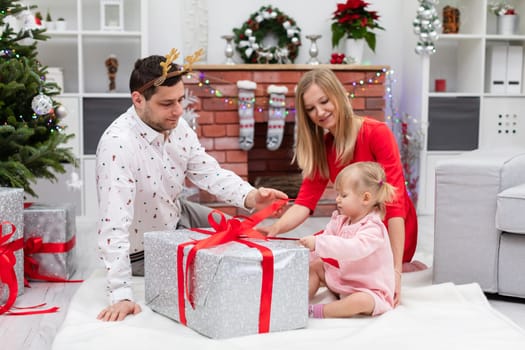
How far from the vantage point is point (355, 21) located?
15.0 feet

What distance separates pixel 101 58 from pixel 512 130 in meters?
2.86

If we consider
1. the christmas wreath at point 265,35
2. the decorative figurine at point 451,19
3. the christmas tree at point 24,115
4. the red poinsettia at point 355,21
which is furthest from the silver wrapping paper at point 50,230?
the decorative figurine at point 451,19

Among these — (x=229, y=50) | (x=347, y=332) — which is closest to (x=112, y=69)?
(x=229, y=50)

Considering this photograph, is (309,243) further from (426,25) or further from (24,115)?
(426,25)

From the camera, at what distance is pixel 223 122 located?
4477mm

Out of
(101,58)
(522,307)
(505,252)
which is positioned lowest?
(522,307)

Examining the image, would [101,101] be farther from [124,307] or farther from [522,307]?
[522,307]

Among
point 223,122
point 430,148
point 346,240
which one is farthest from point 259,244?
point 430,148

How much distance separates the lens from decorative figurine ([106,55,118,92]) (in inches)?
179

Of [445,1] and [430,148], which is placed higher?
[445,1]

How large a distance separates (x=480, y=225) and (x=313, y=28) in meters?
2.73

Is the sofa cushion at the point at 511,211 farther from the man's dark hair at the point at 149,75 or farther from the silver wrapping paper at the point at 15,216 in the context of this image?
the silver wrapping paper at the point at 15,216

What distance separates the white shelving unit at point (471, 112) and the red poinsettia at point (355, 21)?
0.41 metres

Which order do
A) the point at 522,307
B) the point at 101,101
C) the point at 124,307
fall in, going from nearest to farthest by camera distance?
the point at 124,307
the point at 522,307
the point at 101,101
